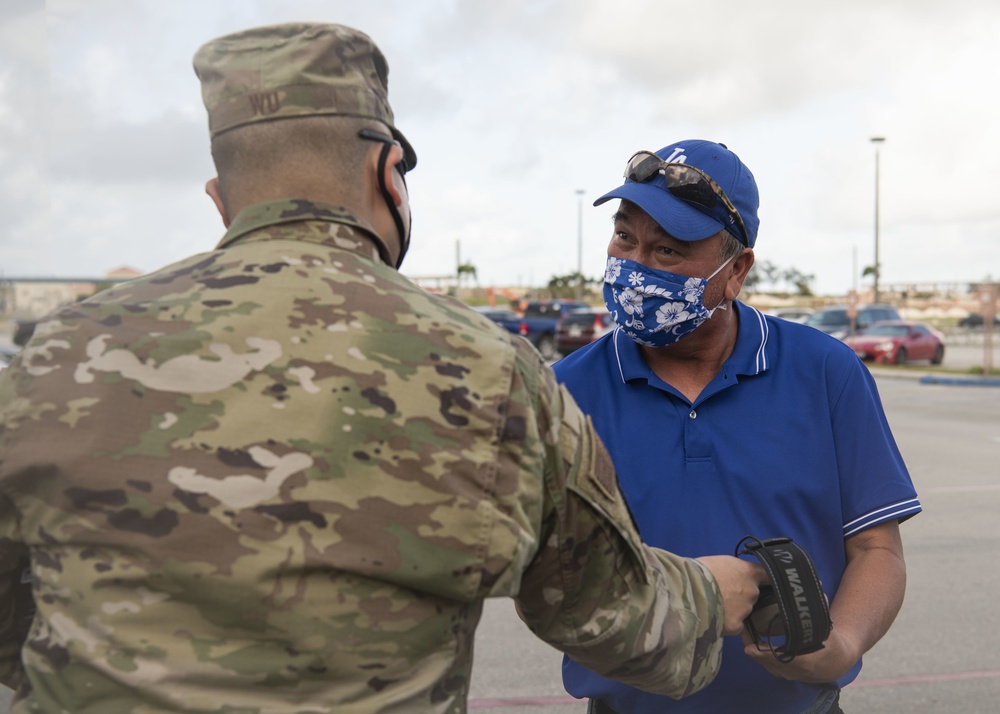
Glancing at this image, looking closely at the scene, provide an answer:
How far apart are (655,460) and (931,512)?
6814mm

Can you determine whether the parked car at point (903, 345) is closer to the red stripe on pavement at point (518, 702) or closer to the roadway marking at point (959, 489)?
the roadway marking at point (959, 489)

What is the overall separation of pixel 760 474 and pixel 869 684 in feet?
9.82

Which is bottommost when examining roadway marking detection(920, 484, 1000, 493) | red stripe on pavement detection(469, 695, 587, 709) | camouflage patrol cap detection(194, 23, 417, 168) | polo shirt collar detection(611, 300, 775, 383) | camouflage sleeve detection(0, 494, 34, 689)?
roadway marking detection(920, 484, 1000, 493)

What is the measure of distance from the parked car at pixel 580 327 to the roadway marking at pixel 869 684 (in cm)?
2019

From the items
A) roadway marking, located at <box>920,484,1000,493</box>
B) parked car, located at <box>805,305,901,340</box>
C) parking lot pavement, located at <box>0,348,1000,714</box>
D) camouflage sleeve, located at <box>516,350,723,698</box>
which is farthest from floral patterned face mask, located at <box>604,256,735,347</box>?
parked car, located at <box>805,305,901,340</box>

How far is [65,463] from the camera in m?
1.33

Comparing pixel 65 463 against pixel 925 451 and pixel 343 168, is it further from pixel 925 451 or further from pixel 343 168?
pixel 925 451

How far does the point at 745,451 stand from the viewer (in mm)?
2191

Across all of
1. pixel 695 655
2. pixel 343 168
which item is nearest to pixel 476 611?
pixel 695 655

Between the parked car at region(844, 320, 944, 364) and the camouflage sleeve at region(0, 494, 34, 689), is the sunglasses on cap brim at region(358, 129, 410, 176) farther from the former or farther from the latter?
the parked car at region(844, 320, 944, 364)

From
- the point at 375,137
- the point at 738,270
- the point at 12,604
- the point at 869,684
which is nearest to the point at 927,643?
the point at 869,684

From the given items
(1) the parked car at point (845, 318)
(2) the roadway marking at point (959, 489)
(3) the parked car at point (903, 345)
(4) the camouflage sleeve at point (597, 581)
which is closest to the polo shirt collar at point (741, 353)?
(4) the camouflage sleeve at point (597, 581)

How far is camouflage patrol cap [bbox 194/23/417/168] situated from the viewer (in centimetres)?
154

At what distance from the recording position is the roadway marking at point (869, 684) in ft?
14.4
